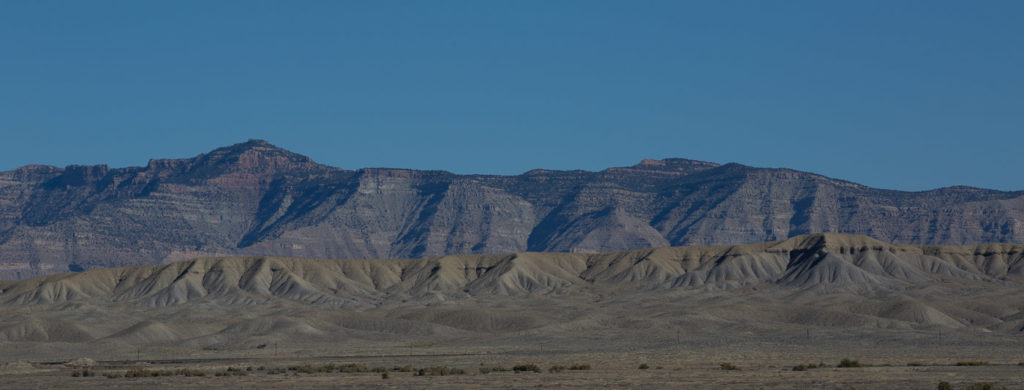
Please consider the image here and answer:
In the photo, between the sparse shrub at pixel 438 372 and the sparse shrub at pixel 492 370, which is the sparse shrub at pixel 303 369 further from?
the sparse shrub at pixel 492 370

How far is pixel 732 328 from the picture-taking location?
174m

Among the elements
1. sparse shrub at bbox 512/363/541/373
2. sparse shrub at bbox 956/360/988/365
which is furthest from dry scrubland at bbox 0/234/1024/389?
sparse shrub at bbox 512/363/541/373

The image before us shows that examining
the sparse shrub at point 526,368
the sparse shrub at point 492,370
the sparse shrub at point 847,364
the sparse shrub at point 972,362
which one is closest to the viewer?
the sparse shrub at point 492,370

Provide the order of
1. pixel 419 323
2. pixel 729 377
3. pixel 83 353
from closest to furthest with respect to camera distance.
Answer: pixel 729 377
pixel 83 353
pixel 419 323

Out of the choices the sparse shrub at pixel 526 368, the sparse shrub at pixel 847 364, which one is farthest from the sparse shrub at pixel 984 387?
the sparse shrub at pixel 526 368

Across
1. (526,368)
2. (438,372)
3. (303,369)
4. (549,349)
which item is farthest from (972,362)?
(549,349)

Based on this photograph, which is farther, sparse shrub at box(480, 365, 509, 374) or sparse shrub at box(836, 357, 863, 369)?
sparse shrub at box(836, 357, 863, 369)

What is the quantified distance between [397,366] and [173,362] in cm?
2312

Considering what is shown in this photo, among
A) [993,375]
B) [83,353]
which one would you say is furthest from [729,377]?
[83,353]

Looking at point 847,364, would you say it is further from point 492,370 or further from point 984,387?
point 984,387

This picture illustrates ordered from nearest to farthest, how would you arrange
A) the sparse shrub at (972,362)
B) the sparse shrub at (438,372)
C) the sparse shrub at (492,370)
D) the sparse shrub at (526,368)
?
1. the sparse shrub at (438,372)
2. the sparse shrub at (492,370)
3. the sparse shrub at (526,368)
4. the sparse shrub at (972,362)

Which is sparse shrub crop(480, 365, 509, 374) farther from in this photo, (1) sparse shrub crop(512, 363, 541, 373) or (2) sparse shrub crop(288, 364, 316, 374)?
(2) sparse shrub crop(288, 364, 316, 374)

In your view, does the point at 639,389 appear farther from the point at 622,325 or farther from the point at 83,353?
the point at 622,325

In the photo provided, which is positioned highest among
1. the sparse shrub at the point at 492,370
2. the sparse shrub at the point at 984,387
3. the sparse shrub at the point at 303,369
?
the sparse shrub at the point at 303,369
